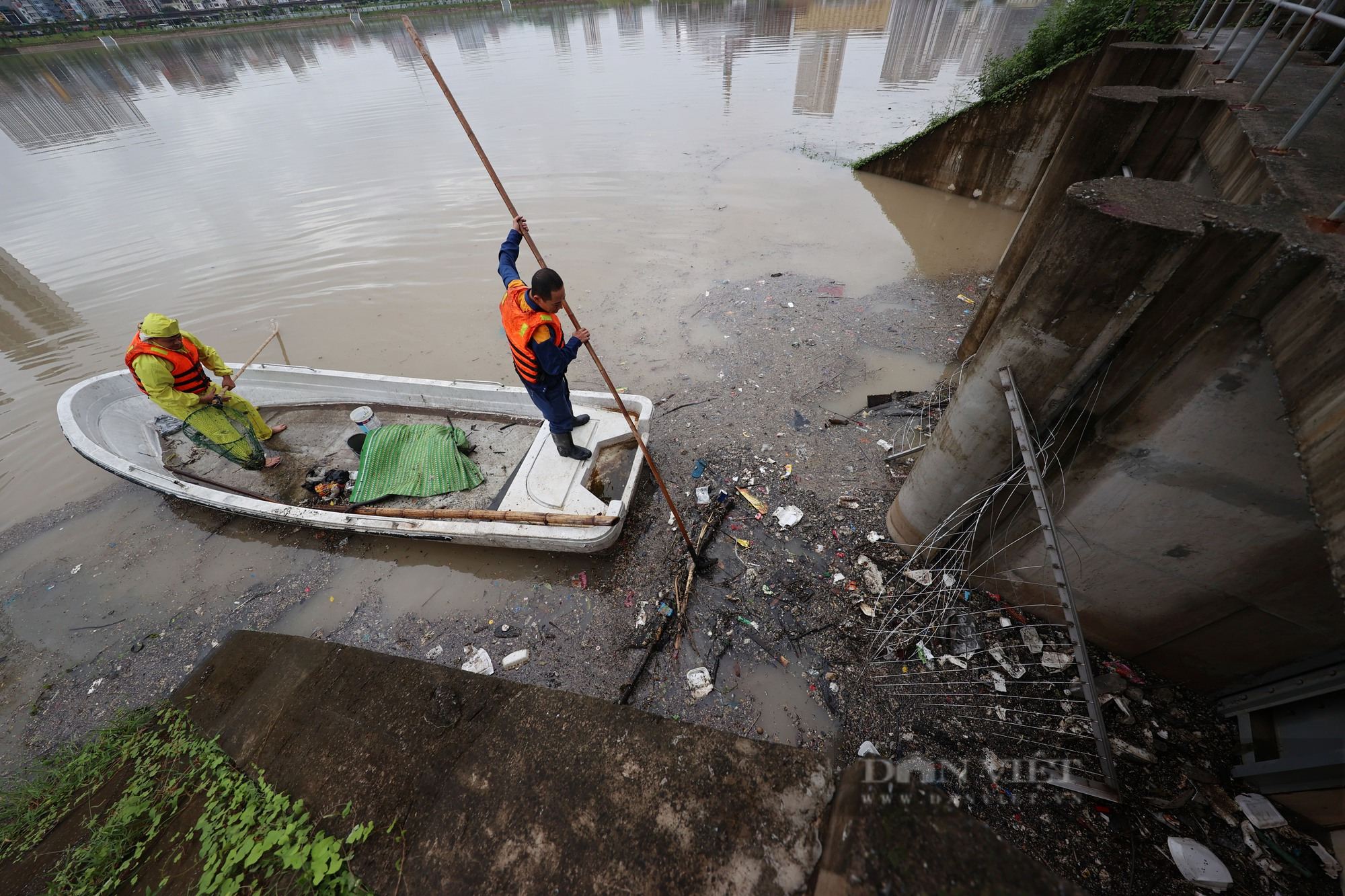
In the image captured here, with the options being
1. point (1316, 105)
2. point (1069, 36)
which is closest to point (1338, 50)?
point (1316, 105)

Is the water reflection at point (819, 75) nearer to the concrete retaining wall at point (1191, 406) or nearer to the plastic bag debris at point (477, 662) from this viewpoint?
the concrete retaining wall at point (1191, 406)

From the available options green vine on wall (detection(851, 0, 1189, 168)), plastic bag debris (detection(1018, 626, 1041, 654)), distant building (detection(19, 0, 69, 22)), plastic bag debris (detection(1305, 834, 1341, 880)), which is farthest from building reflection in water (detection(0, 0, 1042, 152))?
distant building (detection(19, 0, 69, 22))

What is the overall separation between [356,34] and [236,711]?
5401 cm

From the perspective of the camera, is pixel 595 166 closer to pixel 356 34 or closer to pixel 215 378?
pixel 215 378

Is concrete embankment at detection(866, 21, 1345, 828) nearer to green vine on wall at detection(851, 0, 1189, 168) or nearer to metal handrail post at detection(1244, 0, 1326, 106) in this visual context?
metal handrail post at detection(1244, 0, 1326, 106)

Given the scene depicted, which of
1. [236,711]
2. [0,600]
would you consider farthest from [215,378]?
[236,711]

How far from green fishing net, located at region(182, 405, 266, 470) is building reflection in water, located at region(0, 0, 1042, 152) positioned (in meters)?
15.6

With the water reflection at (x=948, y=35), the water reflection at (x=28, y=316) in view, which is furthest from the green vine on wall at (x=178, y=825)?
the water reflection at (x=948, y=35)

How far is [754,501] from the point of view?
4.23 meters

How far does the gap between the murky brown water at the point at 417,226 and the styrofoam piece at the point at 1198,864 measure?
4.17 m

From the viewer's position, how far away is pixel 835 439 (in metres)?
4.79

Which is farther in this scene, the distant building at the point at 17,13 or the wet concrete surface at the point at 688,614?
the distant building at the point at 17,13

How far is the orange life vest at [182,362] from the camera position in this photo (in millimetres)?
3908

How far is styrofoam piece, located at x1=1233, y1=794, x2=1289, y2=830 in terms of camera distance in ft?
7.30
